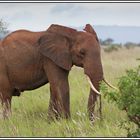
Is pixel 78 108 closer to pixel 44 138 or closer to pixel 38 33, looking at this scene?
pixel 38 33

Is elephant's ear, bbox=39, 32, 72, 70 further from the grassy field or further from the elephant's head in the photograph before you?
the grassy field

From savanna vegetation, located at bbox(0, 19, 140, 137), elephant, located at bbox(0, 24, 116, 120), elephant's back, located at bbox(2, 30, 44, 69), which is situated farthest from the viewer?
elephant's back, located at bbox(2, 30, 44, 69)

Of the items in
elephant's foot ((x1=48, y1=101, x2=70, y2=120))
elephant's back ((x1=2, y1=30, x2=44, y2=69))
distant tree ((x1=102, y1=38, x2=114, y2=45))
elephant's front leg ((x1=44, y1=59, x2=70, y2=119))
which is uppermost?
elephant's back ((x1=2, y1=30, x2=44, y2=69))

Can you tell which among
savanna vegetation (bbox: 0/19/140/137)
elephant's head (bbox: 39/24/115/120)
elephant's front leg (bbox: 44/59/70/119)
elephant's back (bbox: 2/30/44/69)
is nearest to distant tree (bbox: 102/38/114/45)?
savanna vegetation (bbox: 0/19/140/137)

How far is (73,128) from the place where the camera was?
6.57 metres

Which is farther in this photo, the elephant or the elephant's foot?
the elephant

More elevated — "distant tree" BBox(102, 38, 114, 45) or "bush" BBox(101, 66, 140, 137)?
"bush" BBox(101, 66, 140, 137)

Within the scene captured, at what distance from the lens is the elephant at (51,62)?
7.71 m

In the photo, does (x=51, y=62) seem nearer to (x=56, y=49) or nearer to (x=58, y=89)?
(x=56, y=49)

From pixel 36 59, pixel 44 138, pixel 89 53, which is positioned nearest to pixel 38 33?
pixel 36 59

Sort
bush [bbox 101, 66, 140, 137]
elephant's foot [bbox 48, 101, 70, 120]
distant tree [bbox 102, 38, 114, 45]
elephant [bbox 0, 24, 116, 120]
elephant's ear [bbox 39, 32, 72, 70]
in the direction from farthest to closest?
distant tree [bbox 102, 38, 114, 45] → elephant's ear [bbox 39, 32, 72, 70] → elephant [bbox 0, 24, 116, 120] → elephant's foot [bbox 48, 101, 70, 120] → bush [bbox 101, 66, 140, 137]

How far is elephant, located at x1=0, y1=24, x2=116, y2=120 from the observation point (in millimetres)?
7707

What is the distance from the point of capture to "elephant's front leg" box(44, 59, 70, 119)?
7789 mm

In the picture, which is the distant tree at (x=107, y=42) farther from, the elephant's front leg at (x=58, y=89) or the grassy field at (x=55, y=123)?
the elephant's front leg at (x=58, y=89)
